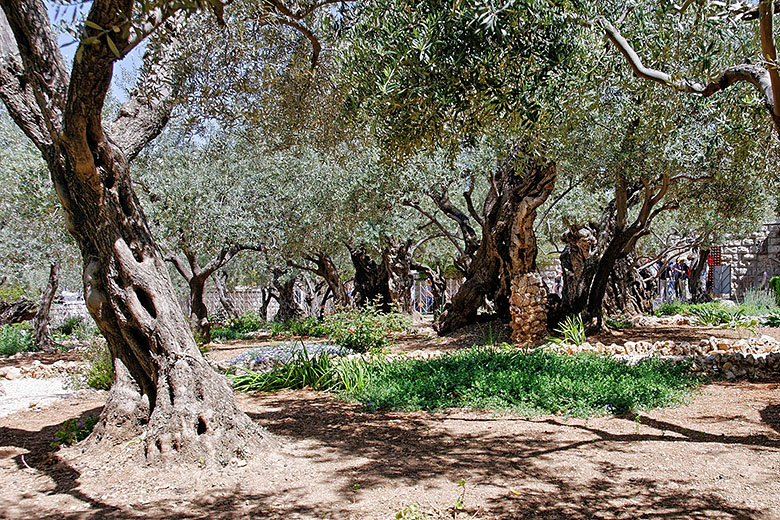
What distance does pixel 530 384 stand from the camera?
579cm

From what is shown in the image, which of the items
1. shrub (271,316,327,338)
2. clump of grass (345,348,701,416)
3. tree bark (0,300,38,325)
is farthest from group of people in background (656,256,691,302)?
tree bark (0,300,38,325)

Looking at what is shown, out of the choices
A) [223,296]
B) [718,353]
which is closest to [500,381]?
[718,353]

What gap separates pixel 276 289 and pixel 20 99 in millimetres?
16170

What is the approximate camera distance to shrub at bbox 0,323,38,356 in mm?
12312

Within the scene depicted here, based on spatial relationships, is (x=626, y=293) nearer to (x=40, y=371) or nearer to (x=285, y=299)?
(x=285, y=299)

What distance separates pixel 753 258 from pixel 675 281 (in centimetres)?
278

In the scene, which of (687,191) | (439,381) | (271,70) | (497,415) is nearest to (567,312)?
(687,191)

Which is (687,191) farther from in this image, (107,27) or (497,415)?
(107,27)

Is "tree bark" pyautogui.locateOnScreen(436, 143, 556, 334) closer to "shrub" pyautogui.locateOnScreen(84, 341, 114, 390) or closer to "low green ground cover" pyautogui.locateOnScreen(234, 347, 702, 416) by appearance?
"low green ground cover" pyautogui.locateOnScreen(234, 347, 702, 416)

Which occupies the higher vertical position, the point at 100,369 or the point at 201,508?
the point at 100,369

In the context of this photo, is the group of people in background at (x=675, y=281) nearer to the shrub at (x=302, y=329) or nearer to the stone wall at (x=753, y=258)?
the stone wall at (x=753, y=258)

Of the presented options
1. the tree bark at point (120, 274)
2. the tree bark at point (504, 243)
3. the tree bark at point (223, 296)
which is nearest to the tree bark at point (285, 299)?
the tree bark at point (223, 296)

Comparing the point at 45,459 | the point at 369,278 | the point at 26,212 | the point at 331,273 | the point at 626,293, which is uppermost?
the point at 26,212

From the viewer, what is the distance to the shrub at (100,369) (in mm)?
7324
